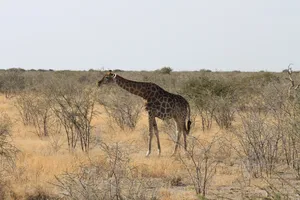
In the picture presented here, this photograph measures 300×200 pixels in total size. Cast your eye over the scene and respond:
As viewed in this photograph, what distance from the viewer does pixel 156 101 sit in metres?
11.9

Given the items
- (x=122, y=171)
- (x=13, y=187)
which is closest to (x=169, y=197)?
(x=122, y=171)

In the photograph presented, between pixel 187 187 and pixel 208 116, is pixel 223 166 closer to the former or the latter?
pixel 187 187

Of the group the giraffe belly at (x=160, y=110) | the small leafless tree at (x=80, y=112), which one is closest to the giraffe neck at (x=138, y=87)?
the giraffe belly at (x=160, y=110)

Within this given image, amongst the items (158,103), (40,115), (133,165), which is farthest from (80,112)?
(40,115)

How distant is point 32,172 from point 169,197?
8.86 feet

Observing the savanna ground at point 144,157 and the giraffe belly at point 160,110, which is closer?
the savanna ground at point 144,157

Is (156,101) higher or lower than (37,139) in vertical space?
higher

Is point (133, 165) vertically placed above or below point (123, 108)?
below

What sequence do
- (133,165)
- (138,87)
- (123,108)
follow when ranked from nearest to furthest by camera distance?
(133,165), (138,87), (123,108)

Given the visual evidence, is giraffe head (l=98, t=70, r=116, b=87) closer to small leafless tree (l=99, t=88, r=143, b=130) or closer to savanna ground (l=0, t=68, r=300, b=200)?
savanna ground (l=0, t=68, r=300, b=200)

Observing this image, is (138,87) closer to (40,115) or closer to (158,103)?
(158,103)

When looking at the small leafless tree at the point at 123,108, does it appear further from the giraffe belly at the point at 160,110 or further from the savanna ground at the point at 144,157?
the giraffe belly at the point at 160,110

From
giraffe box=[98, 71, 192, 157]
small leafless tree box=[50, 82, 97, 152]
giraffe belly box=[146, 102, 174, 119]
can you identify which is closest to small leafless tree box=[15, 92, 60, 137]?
small leafless tree box=[50, 82, 97, 152]

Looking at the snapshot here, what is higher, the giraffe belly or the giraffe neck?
the giraffe neck
